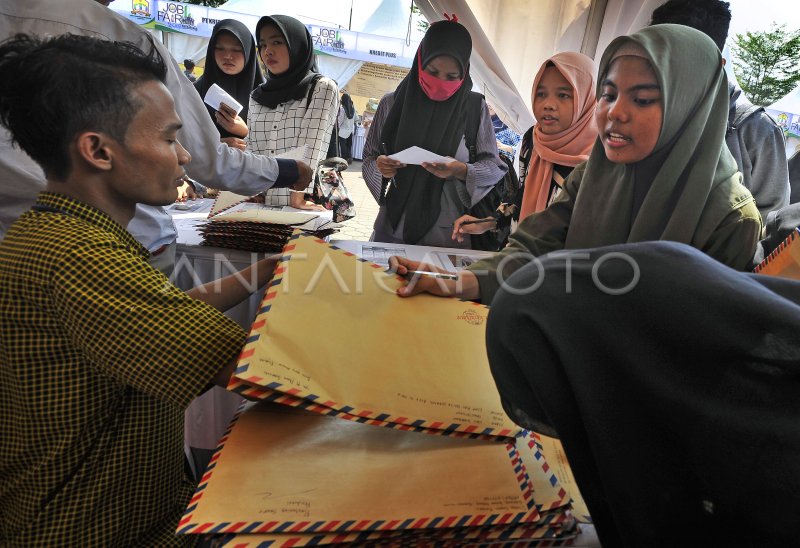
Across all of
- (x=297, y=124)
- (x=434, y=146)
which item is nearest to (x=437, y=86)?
(x=434, y=146)

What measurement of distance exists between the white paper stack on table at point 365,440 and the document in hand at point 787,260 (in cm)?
49

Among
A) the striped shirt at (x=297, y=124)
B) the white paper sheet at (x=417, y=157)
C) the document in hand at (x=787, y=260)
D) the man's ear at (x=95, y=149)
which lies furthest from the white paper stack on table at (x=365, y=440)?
the striped shirt at (x=297, y=124)

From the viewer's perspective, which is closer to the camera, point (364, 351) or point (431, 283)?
point (364, 351)

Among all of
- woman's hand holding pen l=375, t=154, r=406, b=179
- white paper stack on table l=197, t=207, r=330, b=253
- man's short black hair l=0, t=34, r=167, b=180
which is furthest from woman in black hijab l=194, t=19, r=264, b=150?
man's short black hair l=0, t=34, r=167, b=180

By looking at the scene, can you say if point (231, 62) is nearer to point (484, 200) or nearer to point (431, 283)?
point (484, 200)

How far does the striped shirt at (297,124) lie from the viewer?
2.77 m

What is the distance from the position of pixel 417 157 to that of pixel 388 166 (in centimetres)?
26

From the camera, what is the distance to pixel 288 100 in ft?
9.29

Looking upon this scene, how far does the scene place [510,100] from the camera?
3.22 m

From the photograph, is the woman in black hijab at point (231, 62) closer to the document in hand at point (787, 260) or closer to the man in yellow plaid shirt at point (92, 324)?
the man in yellow plaid shirt at point (92, 324)

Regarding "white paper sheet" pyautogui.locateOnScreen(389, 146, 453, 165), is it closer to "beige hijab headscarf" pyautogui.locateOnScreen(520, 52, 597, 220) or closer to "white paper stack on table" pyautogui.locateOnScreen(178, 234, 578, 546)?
"beige hijab headscarf" pyautogui.locateOnScreen(520, 52, 597, 220)

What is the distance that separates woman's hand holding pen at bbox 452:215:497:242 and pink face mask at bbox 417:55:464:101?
0.62 meters

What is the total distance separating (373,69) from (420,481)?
30.6 feet

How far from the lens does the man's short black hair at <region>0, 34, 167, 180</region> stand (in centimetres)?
90
